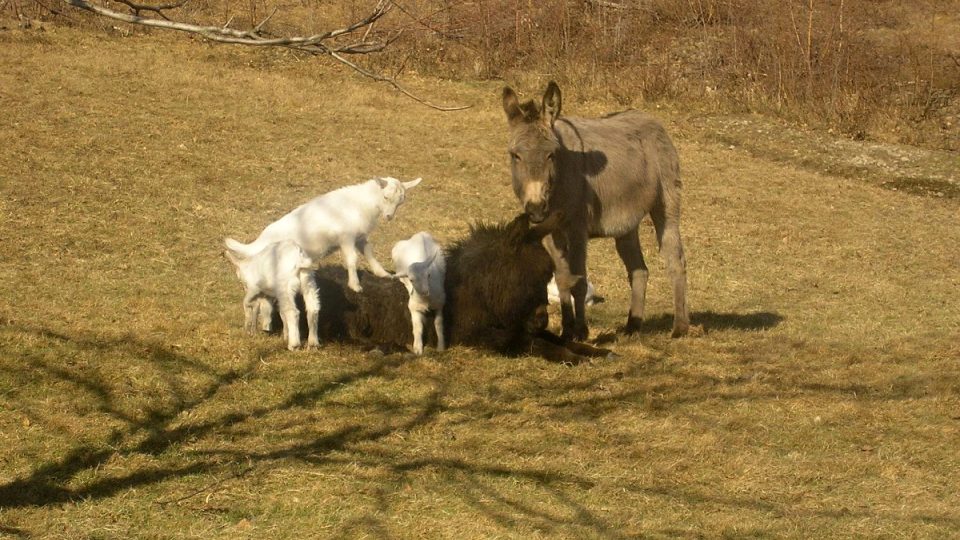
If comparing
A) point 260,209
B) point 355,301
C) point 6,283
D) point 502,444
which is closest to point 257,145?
point 260,209

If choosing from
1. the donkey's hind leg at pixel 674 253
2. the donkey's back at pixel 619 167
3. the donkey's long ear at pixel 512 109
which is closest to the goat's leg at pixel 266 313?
the donkey's long ear at pixel 512 109

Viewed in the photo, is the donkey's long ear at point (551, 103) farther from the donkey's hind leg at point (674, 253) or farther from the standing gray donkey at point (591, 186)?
the donkey's hind leg at point (674, 253)

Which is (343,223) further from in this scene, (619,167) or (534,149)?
(619,167)

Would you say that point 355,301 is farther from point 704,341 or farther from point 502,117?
point 502,117

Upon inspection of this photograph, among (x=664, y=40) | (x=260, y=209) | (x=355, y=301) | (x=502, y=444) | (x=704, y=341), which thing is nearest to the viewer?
(x=502, y=444)

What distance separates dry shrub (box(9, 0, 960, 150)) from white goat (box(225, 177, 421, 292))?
12.1m

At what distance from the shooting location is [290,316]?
28.0 ft

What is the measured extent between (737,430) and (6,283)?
6897 millimetres

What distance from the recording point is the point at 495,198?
Answer: 16281 mm

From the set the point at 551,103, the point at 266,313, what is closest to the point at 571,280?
the point at 551,103

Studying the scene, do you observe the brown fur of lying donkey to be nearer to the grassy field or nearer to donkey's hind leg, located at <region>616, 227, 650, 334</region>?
the grassy field

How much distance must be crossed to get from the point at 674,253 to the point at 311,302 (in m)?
3.93

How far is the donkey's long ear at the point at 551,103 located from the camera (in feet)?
29.9

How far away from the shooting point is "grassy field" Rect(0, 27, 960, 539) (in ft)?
19.9
